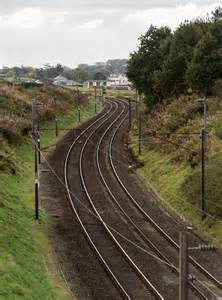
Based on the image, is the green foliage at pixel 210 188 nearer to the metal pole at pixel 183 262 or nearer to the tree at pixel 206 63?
the metal pole at pixel 183 262

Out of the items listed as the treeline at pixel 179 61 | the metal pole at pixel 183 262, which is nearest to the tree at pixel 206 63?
the treeline at pixel 179 61

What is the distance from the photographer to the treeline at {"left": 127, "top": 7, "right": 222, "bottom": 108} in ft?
190

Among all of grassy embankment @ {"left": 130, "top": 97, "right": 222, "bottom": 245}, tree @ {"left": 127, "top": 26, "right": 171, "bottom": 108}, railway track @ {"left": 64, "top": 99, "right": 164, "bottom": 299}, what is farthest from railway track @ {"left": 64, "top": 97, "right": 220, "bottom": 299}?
tree @ {"left": 127, "top": 26, "right": 171, "bottom": 108}

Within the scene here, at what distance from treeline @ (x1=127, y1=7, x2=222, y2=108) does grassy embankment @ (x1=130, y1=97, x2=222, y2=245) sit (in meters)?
2.77

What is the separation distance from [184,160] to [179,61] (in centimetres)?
2383

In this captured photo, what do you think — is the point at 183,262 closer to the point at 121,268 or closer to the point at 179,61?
the point at 121,268

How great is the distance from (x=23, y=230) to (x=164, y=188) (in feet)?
45.9

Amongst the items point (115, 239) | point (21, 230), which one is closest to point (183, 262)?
point (115, 239)

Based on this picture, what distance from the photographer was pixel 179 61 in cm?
6606

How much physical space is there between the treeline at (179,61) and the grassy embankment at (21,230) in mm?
15319

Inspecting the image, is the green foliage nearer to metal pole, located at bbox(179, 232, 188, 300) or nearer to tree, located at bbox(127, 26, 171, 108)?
metal pole, located at bbox(179, 232, 188, 300)

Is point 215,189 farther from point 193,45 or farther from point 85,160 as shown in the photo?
point 193,45

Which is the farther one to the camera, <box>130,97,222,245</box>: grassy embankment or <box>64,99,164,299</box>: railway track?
<box>130,97,222,245</box>: grassy embankment

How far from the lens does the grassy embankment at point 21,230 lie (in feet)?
75.0
